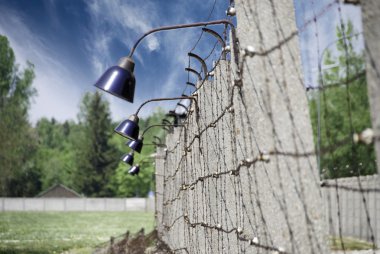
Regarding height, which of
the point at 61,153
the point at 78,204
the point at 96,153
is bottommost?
the point at 78,204

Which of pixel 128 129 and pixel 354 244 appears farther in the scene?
pixel 354 244

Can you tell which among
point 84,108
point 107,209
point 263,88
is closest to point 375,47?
point 263,88

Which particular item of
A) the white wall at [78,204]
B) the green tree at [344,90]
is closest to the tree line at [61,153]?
the white wall at [78,204]

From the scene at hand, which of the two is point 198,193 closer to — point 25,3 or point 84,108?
point 84,108

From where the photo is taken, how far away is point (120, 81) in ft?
9.66

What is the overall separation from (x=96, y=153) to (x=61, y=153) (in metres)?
16.7

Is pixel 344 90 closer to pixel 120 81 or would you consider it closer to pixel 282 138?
pixel 282 138

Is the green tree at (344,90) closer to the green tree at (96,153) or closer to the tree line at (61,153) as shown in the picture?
the tree line at (61,153)

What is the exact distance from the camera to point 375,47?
1357 millimetres

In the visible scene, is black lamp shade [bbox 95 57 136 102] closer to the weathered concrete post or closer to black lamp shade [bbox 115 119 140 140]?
the weathered concrete post

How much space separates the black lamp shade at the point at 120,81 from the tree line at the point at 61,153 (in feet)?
106

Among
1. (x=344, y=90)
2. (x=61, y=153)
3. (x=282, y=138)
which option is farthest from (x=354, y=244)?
(x=61, y=153)

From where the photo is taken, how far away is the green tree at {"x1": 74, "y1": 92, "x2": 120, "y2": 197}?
5219 centimetres

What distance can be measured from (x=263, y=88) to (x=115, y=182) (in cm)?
5202
